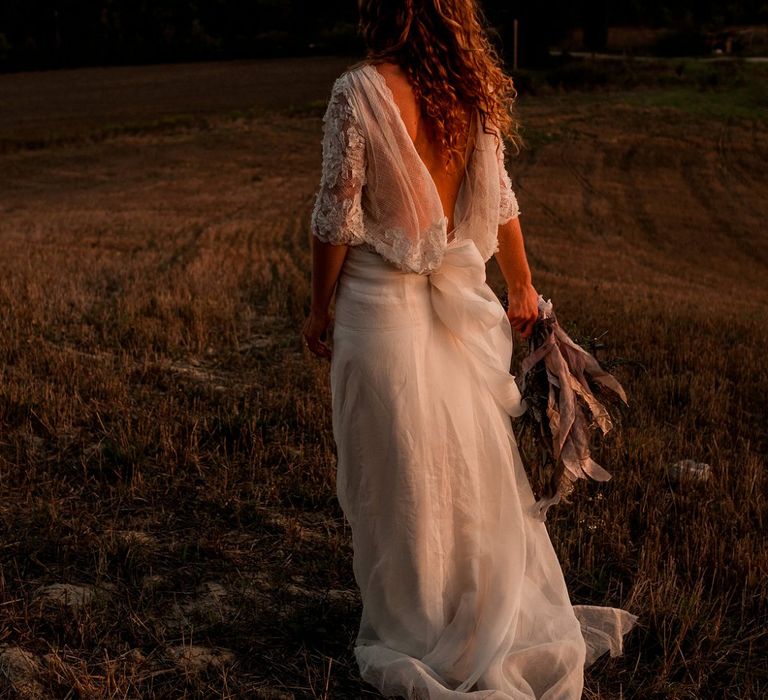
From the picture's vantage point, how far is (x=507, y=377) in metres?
3.32

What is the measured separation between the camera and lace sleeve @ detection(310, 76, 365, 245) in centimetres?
298

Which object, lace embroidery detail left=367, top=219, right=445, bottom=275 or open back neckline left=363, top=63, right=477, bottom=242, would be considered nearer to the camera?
open back neckline left=363, top=63, right=477, bottom=242

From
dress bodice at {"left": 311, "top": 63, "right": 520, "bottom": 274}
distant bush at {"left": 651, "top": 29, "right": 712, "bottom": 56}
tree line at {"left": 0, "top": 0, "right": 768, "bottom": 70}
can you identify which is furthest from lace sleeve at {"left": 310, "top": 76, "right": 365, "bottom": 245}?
distant bush at {"left": 651, "top": 29, "right": 712, "bottom": 56}

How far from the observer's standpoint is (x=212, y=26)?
5878 cm

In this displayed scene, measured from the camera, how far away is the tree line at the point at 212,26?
53.2 m

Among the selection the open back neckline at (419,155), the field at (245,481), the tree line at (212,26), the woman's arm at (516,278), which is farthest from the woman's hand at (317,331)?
the tree line at (212,26)

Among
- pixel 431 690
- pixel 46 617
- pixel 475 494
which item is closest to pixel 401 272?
pixel 475 494

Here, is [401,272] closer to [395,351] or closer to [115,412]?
[395,351]

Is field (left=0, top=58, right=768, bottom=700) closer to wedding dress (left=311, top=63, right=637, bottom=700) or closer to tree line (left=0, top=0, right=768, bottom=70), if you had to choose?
wedding dress (left=311, top=63, right=637, bottom=700)

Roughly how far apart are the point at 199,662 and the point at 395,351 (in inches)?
48.8

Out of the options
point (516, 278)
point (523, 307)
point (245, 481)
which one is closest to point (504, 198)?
point (516, 278)

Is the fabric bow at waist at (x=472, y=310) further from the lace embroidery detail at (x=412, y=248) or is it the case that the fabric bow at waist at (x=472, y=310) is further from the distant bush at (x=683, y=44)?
the distant bush at (x=683, y=44)

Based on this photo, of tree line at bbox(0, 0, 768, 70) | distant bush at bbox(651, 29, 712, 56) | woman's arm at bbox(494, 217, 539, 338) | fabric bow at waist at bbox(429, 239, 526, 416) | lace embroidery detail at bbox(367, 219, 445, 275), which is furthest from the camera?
tree line at bbox(0, 0, 768, 70)

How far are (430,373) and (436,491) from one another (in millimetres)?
396
